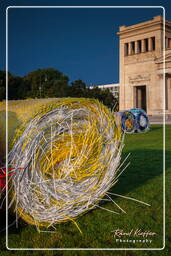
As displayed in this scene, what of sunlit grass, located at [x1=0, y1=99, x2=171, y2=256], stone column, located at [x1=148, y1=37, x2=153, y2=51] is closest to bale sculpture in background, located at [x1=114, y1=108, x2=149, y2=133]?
sunlit grass, located at [x1=0, y1=99, x2=171, y2=256]

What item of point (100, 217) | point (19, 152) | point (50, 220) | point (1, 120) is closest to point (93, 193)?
point (100, 217)

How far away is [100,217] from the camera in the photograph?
4062mm

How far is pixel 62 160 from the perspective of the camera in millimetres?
4191

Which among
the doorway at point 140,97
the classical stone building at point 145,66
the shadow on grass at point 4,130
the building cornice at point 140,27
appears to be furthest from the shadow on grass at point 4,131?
the doorway at point 140,97

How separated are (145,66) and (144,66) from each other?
24cm

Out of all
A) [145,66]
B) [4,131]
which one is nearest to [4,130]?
[4,131]

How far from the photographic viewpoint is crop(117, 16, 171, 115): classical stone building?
5134 centimetres

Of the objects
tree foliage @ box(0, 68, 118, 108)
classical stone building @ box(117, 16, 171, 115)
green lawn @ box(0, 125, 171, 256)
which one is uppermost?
classical stone building @ box(117, 16, 171, 115)

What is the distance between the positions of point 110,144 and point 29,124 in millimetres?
1387

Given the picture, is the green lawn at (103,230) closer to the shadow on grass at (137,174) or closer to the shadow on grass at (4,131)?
the shadow on grass at (137,174)

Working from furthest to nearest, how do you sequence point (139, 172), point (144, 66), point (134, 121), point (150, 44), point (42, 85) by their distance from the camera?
point (144, 66) → point (150, 44) → point (42, 85) → point (134, 121) → point (139, 172)

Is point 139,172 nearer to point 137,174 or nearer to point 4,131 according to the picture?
point 137,174

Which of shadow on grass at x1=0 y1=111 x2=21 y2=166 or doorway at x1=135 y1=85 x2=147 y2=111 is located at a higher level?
doorway at x1=135 y1=85 x2=147 y2=111

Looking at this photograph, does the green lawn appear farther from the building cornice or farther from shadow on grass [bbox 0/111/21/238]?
the building cornice
